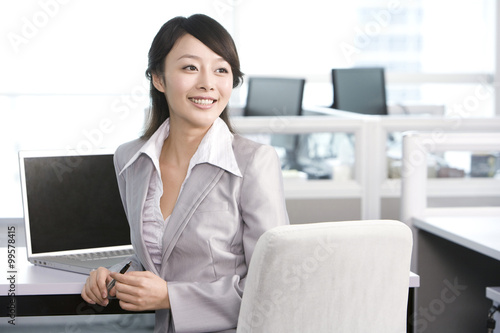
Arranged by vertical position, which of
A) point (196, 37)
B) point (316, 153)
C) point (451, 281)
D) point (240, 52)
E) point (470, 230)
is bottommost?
point (451, 281)

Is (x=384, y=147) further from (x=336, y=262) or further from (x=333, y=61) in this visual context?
(x=333, y=61)

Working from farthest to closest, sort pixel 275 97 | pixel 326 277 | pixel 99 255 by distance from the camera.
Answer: pixel 275 97 → pixel 99 255 → pixel 326 277

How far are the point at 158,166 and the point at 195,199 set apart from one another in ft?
0.52

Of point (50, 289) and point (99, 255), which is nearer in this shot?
point (50, 289)

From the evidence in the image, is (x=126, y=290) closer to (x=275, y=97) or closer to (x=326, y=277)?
(x=326, y=277)

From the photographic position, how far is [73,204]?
185cm

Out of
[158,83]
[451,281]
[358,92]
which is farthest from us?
[358,92]

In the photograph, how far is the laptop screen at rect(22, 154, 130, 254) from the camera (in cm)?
181

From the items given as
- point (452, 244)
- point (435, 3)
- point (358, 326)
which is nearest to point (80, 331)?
point (358, 326)

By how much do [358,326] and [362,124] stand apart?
1981 mm

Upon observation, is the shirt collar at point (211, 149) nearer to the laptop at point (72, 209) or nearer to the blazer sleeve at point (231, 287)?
the blazer sleeve at point (231, 287)

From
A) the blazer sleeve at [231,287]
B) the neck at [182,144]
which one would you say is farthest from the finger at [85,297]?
the neck at [182,144]

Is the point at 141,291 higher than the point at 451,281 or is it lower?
higher

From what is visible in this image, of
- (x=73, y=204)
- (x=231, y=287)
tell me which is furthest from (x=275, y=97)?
(x=231, y=287)
